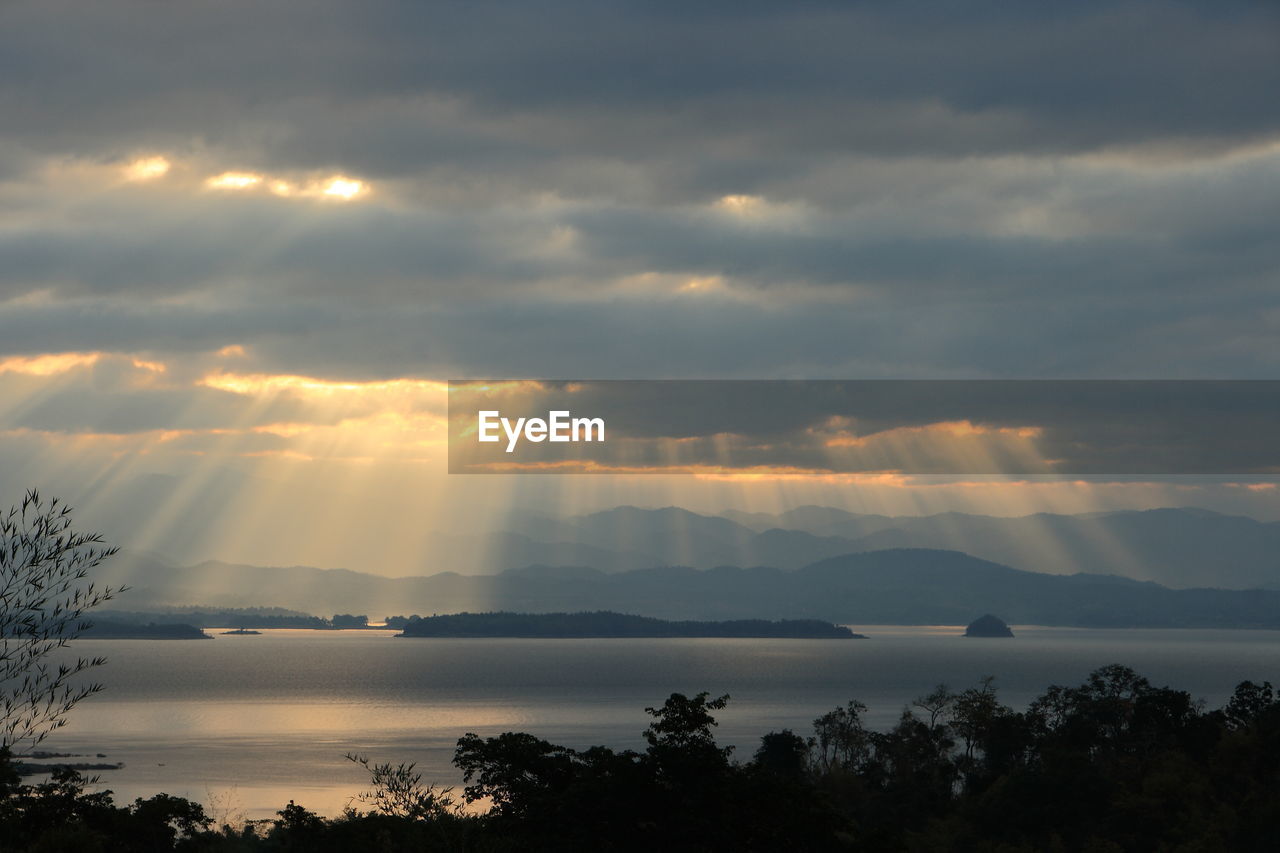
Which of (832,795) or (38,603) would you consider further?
(832,795)

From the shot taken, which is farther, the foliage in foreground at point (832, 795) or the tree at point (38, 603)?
the foliage in foreground at point (832, 795)

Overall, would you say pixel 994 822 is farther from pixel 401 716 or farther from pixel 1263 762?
pixel 401 716

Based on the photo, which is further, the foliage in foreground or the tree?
the foliage in foreground

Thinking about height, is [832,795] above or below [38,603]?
below

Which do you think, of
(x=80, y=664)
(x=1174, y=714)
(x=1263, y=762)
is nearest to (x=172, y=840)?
(x=80, y=664)

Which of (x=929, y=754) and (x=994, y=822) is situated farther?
(x=929, y=754)

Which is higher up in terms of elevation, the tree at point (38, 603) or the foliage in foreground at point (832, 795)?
the tree at point (38, 603)

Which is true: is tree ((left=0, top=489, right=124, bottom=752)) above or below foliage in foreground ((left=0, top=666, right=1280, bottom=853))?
above

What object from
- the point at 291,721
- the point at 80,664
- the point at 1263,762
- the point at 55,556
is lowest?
the point at 291,721
